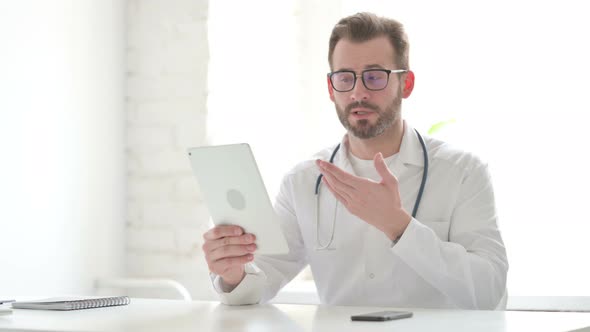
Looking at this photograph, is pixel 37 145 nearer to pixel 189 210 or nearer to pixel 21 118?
pixel 21 118

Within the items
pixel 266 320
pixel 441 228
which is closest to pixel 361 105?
pixel 441 228

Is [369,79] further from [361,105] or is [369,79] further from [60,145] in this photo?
[60,145]

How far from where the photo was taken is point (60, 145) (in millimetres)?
2799

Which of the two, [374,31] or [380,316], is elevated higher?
[374,31]

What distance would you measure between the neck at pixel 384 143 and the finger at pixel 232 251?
57 centimetres

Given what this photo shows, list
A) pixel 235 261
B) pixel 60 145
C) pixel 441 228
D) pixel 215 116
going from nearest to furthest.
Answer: pixel 235 261 < pixel 441 228 < pixel 60 145 < pixel 215 116

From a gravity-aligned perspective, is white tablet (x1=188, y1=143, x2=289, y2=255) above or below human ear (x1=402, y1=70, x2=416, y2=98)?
below

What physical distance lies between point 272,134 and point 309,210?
1.00m

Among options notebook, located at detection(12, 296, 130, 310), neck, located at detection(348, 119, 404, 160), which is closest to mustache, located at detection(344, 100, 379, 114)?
neck, located at detection(348, 119, 404, 160)

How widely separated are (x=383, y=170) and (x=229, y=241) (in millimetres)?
390

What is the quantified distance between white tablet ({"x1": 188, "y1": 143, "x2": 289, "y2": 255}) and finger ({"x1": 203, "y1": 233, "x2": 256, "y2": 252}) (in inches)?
0.6

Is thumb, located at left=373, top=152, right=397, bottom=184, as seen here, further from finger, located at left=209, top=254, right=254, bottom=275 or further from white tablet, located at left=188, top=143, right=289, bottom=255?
finger, located at left=209, top=254, right=254, bottom=275

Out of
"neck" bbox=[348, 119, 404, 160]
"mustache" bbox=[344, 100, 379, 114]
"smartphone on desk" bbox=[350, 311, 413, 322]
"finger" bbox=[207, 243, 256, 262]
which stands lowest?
"smartphone on desk" bbox=[350, 311, 413, 322]

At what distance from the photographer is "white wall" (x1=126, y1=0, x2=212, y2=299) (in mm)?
3029
